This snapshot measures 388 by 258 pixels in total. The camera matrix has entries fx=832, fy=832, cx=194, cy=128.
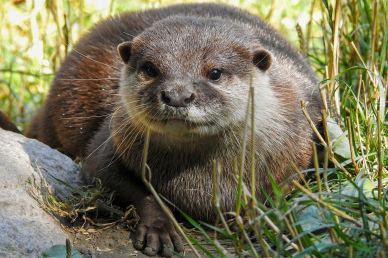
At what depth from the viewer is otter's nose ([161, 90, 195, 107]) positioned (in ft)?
9.29

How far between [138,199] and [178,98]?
65cm

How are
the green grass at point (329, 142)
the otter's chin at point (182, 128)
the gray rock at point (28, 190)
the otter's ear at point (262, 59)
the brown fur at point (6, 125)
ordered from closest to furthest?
the green grass at point (329, 142), the gray rock at point (28, 190), the otter's chin at point (182, 128), the otter's ear at point (262, 59), the brown fur at point (6, 125)

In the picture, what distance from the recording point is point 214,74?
3.06m

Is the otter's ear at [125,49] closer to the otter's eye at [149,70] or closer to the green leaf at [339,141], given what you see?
the otter's eye at [149,70]

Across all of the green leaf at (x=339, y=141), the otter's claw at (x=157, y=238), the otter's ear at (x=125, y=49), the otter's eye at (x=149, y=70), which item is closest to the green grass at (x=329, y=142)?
the green leaf at (x=339, y=141)

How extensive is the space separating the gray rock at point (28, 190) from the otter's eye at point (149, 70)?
0.63 meters

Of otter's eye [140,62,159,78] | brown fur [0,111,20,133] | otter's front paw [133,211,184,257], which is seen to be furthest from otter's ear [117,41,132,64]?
brown fur [0,111,20,133]

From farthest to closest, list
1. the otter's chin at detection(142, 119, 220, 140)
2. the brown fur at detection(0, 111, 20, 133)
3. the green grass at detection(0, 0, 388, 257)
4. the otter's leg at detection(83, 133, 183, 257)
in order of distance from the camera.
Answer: the brown fur at detection(0, 111, 20, 133) < the otter's leg at detection(83, 133, 183, 257) < the otter's chin at detection(142, 119, 220, 140) < the green grass at detection(0, 0, 388, 257)

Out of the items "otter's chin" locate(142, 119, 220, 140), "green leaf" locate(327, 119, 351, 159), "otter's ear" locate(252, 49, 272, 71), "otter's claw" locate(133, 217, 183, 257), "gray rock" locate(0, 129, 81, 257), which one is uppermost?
"otter's ear" locate(252, 49, 272, 71)

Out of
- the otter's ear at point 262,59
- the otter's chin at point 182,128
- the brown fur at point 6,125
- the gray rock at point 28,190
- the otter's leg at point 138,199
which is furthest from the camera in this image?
the brown fur at point 6,125

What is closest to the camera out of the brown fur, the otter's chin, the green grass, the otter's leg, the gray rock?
the green grass

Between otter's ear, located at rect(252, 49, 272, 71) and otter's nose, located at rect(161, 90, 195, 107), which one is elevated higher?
otter's ear, located at rect(252, 49, 272, 71)

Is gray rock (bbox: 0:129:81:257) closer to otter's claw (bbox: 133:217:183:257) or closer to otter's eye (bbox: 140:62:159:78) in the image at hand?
otter's claw (bbox: 133:217:183:257)

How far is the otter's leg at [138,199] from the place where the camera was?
9.96ft
